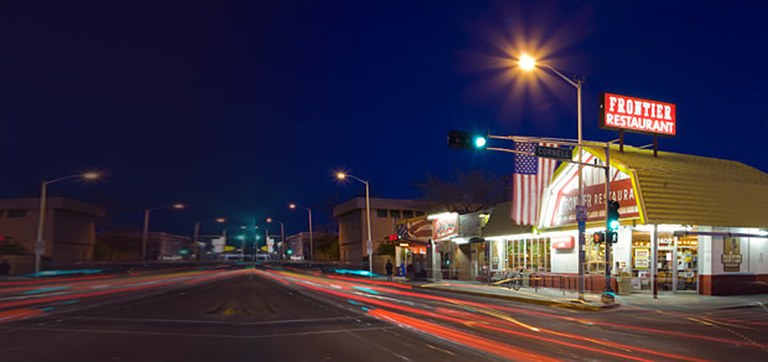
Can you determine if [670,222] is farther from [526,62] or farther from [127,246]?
[127,246]

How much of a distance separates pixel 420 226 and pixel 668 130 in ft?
81.7

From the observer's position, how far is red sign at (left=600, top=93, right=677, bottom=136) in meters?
32.7

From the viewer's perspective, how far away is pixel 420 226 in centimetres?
5566

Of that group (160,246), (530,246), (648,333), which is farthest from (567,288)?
(160,246)

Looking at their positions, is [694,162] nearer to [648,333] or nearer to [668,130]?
[668,130]

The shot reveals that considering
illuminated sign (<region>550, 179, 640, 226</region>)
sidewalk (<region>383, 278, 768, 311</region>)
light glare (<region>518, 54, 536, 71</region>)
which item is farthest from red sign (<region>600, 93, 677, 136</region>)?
light glare (<region>518, 54, 536, 71</region>)

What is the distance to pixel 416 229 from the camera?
2224 inches

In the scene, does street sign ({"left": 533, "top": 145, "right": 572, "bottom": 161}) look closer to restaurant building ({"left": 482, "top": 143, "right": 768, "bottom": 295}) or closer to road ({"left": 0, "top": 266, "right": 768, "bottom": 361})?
restaurant building ({"left": 482, "top": 143, "right": 768, "bottom": 295})

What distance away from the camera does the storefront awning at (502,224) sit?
39875 mm

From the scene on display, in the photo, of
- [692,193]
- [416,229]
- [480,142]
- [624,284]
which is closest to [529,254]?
[624,284]

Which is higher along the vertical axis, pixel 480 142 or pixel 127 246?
pixel 480 142

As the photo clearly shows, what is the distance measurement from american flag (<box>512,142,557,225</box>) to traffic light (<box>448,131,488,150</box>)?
19.6 feet

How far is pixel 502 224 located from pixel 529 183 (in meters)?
10.5

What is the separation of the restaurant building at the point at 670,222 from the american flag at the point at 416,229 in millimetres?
19528
